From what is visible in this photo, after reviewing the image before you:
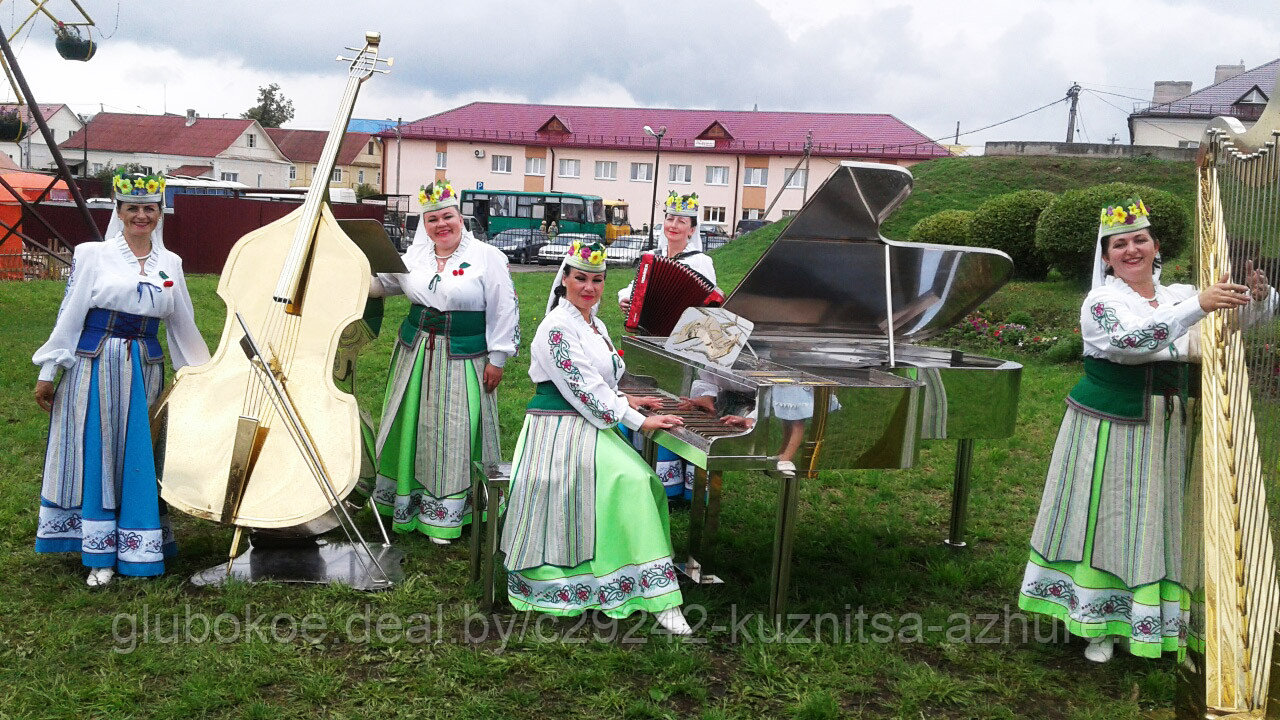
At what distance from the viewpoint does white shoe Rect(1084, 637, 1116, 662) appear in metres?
4.66

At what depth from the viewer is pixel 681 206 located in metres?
7.16

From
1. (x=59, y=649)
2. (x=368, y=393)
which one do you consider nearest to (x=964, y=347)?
(x=368, y=393)

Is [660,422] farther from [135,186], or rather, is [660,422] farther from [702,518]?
[135,186]

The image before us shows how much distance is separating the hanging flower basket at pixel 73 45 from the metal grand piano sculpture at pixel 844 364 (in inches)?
329

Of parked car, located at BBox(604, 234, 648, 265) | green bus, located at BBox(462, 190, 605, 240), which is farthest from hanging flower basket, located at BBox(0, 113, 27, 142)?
green bus, located at BBox(462, 190, 605, 240)

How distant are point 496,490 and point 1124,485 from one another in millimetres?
2679


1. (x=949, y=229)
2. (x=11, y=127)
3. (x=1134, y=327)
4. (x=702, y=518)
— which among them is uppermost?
(x=11, y=127)

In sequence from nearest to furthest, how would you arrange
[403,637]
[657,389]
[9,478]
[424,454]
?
1. [403,637]
2. [657,389]
3. [424,454]
4. [9,478]

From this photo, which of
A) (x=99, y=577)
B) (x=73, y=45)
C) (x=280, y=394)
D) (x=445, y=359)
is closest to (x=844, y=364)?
(x=445, y=359)

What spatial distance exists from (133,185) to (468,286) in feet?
5.73

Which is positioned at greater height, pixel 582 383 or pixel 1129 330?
pixel 1129 330

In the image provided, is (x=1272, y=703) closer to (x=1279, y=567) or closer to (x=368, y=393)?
(x=1279, y=567)

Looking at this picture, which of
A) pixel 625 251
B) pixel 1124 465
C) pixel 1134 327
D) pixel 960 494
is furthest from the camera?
pixel 625 251

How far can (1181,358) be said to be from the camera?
4.29 metres
